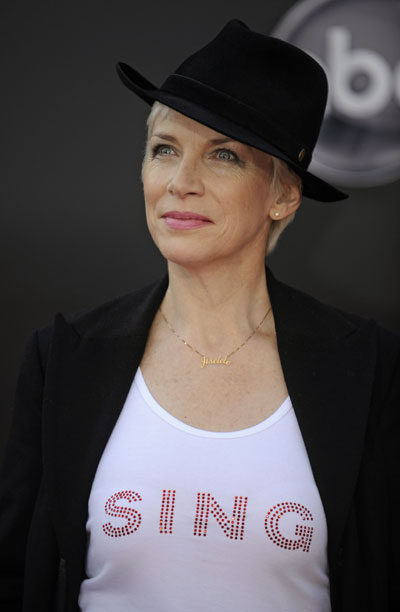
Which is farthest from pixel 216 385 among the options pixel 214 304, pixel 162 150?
pixel 162 150

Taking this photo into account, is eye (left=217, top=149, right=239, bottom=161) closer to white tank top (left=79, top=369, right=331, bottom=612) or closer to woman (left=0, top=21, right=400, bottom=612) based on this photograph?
A: woman (left=0, top=21, right=400, bottom=612)

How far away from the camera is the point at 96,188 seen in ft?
8.80

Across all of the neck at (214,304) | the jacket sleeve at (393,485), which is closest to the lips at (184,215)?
the neck at (214,304)

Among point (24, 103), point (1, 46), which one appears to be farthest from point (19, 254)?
point (1, 46)

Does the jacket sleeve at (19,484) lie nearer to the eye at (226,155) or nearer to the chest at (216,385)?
the chest at (216,385)

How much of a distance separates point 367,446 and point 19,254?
1.50m

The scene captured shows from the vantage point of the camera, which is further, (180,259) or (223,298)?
(223,298)

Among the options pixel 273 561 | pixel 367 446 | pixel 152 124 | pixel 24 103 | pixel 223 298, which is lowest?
pixel 273 561

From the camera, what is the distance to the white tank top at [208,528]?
5.31 feet

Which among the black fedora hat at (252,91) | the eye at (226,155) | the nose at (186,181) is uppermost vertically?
the black fedora hat at (252,91)

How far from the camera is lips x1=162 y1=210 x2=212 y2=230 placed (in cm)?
172

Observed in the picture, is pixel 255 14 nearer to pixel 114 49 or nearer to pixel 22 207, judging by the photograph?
Answer: pixel 114 49

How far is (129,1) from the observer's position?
2.65m

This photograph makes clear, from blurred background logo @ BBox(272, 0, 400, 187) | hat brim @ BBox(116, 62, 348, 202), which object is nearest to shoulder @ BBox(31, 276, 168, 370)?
hat brim @ BBox(116, 62, 348, 202)
